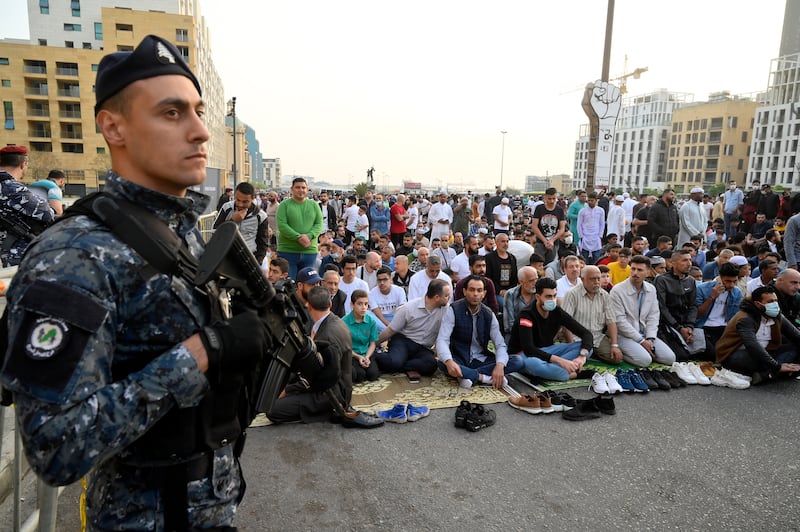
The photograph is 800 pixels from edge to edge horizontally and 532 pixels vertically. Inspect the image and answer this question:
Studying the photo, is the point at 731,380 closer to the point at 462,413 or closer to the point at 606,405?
the point at 606,405

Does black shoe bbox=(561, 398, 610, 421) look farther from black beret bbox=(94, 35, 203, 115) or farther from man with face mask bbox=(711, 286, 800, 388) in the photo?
black beret bbox=(94, 35, 203, 115)

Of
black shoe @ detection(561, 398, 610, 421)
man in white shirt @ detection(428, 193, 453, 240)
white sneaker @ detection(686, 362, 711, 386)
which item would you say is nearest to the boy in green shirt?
black shoe @ detection(561, 398, 610, 421)

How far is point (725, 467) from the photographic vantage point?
4031 millimetres

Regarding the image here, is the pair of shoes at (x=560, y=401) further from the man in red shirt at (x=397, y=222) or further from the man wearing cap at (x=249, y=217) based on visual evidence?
the man in red shirt at (x=397, y=222)

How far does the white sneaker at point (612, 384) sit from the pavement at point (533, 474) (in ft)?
1.40

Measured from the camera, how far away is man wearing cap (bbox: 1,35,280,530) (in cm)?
105

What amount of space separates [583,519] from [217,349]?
3.06 metres

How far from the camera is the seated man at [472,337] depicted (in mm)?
6113

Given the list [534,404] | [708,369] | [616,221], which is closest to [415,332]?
[534,404]

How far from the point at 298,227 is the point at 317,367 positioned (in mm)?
5674

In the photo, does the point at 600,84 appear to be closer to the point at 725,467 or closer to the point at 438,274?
the point at 438,274

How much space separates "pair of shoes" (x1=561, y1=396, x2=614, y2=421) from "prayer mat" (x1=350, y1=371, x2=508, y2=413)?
2.37ft

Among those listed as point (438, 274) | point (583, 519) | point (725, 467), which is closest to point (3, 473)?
point (583, 519)

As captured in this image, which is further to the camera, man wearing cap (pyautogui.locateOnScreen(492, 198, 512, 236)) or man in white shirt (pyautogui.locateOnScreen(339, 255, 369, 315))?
man wearing cap (pyautogui.locateOnScreen(492, 198, 512, 236))
